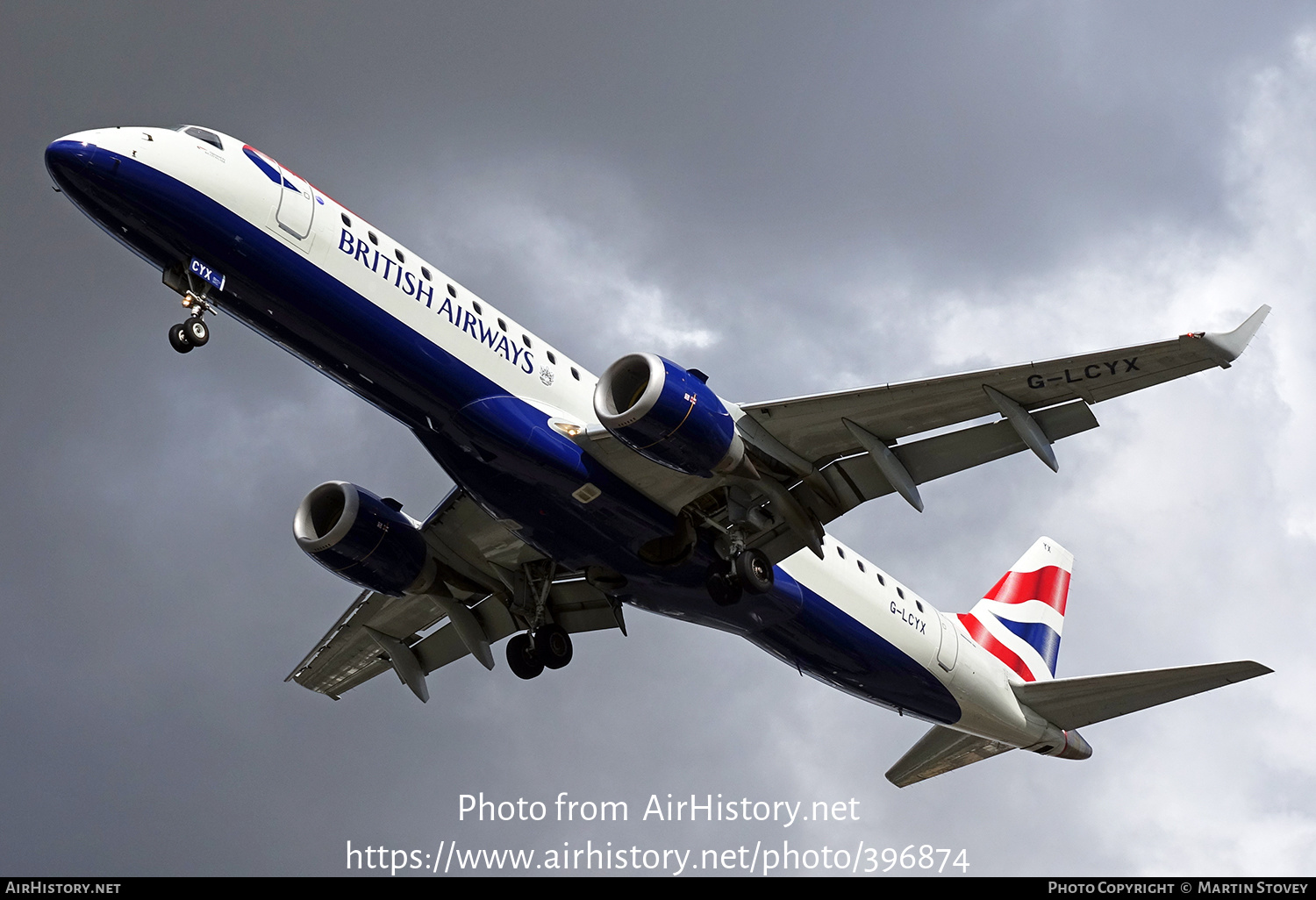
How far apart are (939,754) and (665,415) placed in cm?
1434

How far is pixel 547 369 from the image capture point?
22500 mm

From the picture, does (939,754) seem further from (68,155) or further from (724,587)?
(68,155)

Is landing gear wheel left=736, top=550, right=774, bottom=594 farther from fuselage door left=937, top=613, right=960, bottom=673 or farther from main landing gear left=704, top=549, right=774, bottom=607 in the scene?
fuselage door left=937, top=613, right=960, bottom=673

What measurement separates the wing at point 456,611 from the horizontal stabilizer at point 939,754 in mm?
8085

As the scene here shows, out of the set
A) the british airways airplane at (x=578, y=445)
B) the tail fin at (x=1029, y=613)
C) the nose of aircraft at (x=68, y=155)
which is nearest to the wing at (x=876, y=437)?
the british airways airplane at (x=578, y=445)

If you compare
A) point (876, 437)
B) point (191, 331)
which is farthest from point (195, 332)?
point (876, 437)

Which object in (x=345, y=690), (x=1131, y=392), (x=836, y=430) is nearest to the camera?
(x=1131, y=392)

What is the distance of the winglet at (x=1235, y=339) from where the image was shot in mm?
18766

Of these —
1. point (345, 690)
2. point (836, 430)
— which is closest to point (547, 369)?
point (836, 430)

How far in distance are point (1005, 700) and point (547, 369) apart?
13.0 meters

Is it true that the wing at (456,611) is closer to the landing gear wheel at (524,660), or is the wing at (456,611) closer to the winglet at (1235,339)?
the landing gear wheel at (524,660)

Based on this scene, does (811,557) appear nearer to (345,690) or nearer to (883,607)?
(883,607)

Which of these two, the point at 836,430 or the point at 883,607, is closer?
the point at 836,430

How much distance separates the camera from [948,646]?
27.6 m
